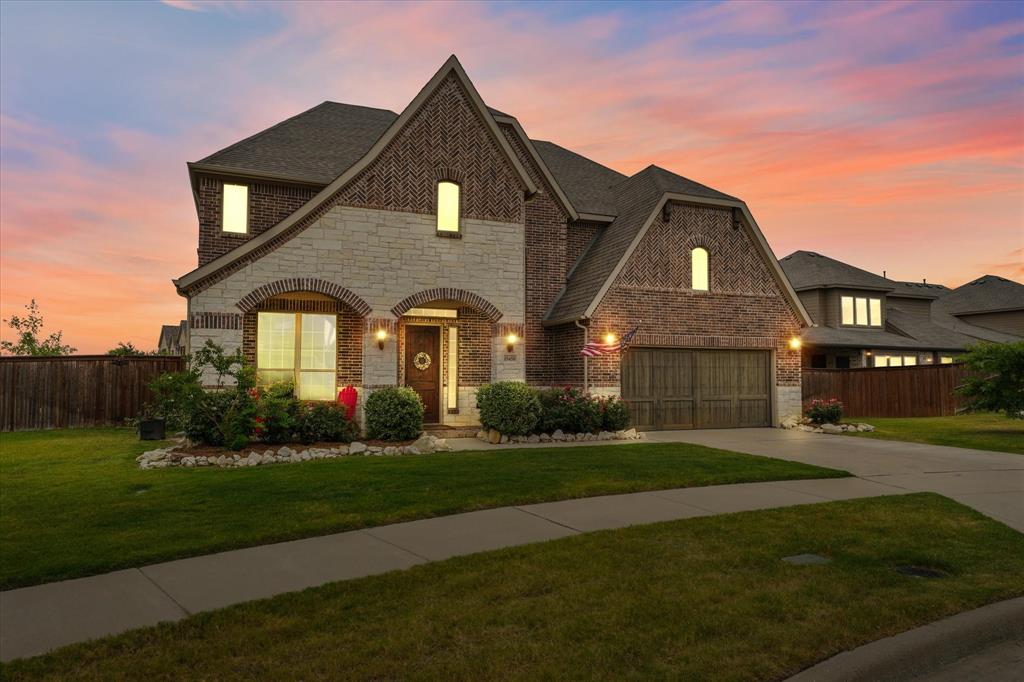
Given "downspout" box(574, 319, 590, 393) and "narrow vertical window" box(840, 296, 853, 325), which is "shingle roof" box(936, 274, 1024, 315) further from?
"downspout" box(574, 319, 590, 393)

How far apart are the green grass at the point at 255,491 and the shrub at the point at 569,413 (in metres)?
2.20

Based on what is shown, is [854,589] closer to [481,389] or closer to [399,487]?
[399,487]

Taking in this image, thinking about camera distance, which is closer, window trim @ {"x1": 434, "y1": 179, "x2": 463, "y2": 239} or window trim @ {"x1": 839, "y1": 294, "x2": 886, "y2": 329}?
window trim @ {"x1": 434, "y1": 179, "x2": 463, "y2": 239}

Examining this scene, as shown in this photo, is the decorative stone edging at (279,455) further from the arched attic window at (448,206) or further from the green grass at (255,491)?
the arched attic window at (448,206)

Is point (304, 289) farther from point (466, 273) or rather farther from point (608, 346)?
point (608, 346)

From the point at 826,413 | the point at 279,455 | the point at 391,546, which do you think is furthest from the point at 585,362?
the point at 391,546

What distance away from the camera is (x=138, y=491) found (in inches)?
376

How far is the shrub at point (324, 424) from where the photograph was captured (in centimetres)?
1430

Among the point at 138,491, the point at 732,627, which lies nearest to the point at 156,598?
the point at 732,627

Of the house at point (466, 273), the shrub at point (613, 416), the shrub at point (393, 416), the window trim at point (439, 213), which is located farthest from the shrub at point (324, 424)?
the shrub at point (613, 416)

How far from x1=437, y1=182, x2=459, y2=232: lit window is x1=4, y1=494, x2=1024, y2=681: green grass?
12.1m

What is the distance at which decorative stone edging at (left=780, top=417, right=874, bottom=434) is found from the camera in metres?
19.3

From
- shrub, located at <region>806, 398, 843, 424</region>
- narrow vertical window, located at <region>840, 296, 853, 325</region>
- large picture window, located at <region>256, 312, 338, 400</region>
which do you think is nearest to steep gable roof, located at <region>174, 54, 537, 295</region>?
large picture window, located at <region>256, 312, 338, 400</region>

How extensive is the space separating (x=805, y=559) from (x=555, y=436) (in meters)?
10.2
